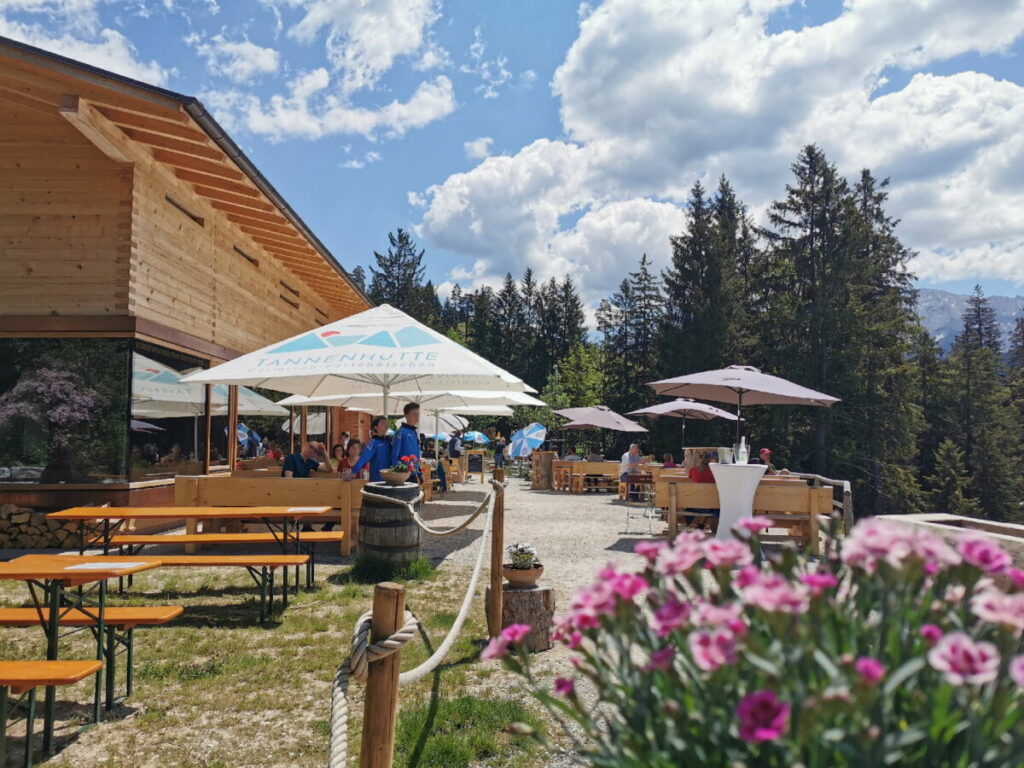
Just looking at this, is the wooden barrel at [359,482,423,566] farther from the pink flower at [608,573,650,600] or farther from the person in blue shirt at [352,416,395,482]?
the pink flower at [608,573,650,600]

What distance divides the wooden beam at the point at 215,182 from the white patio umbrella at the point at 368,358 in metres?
3.63

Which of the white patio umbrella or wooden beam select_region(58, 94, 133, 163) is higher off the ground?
wooden beam select_region(58, 94, 133, 163)

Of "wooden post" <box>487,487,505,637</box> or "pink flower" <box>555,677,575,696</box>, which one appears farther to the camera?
"wooden post" <box>487,487,505,637</box>

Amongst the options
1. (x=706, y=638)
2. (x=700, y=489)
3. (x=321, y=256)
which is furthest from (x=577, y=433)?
(x=706, y=638)

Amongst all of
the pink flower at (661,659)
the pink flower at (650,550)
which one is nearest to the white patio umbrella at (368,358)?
the pink flower at (650,550)

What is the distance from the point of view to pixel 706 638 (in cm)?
93

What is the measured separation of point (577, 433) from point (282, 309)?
29867 mm

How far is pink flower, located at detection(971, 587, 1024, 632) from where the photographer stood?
0.84 metres

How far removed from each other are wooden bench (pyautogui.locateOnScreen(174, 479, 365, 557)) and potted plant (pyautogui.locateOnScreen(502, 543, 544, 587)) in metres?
3.92

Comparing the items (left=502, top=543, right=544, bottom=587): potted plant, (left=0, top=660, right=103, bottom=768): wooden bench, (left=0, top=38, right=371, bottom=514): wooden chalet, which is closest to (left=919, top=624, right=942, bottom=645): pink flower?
(left=0, top=660, right=103, bottom=768): wooden bench

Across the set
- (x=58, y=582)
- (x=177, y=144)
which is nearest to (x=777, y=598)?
(x=58, y=582)

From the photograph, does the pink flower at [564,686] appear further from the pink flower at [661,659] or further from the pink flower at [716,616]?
the pink flower at [716,616]

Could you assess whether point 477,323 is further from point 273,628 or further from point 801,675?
point 801,675

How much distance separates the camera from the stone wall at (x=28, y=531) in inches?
370
